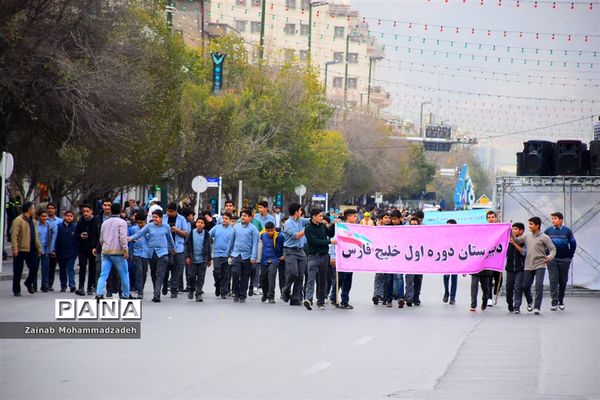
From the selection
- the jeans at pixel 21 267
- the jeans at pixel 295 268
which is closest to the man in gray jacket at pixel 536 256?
the jeans at pixel 295 268

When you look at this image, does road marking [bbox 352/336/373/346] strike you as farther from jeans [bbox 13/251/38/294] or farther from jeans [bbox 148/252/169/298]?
jeans [bbox 13/251/38/294]

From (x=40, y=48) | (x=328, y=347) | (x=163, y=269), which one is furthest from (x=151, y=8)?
(x=328, y=347)

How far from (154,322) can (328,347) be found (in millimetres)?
3911

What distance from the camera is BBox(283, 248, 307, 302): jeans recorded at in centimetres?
2409

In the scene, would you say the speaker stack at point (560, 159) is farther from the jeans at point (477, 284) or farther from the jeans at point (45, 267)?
the jeans at point (45, 267)

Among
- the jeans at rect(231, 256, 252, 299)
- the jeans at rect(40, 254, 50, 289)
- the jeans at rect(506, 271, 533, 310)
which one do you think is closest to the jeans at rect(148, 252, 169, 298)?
the jeans at rect(231, 256, 252, 299)

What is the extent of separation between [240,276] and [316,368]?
1098 centimetres

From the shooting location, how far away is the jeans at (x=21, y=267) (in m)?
24.7

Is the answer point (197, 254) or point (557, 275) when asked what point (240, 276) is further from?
point (557, 275)

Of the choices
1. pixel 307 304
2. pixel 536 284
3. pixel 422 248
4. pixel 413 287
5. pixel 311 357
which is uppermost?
pixel 422 248

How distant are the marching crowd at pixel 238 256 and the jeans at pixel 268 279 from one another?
0.02 m

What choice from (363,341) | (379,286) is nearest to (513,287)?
(379,286)

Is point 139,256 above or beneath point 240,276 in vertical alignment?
above

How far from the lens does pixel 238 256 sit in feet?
82.5
